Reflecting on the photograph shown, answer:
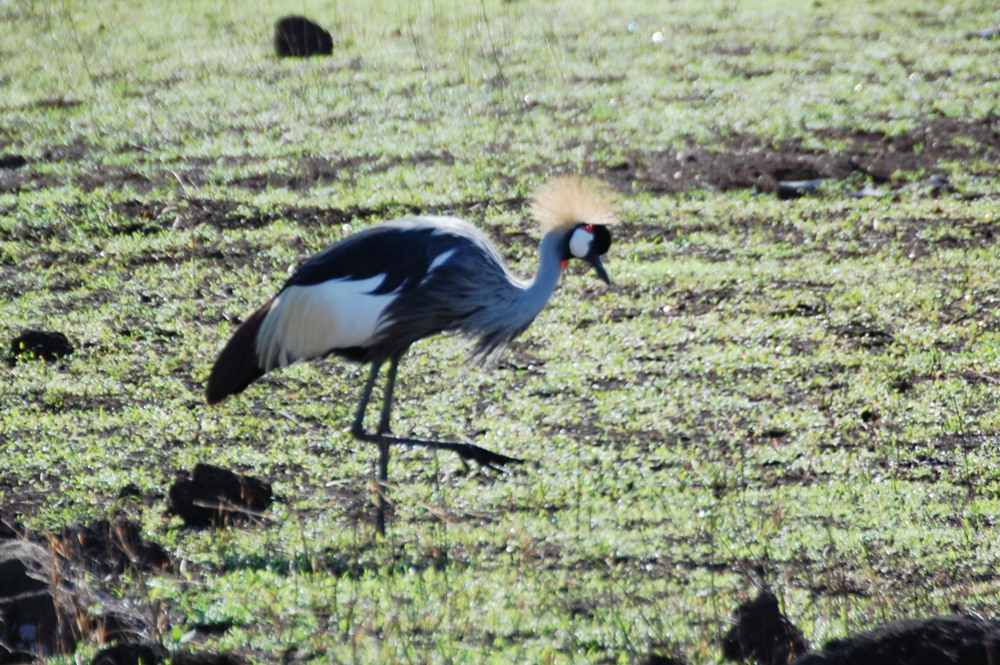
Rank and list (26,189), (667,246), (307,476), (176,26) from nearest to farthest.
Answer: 1. (307,476)
2. (667,246)
3. (26,189)
4. (176,26)

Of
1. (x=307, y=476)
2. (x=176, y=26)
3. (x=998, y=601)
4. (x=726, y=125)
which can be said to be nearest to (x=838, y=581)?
(x=998, y=601)

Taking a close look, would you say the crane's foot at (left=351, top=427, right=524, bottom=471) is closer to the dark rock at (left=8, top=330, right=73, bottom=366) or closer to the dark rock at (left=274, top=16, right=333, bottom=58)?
the dark rock at (left=8, top=330, right=73, bottom=366)

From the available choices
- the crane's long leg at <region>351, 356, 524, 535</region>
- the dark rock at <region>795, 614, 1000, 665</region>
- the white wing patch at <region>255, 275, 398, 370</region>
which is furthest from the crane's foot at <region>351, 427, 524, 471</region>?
the dark rock at <region>795, 614, 1000, 665</region>

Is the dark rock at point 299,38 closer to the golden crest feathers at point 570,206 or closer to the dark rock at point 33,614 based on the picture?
the golden crest feathers at point 570,206

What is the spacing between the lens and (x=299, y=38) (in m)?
9.87

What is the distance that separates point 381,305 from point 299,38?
626 cm

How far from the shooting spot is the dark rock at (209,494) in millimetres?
3727

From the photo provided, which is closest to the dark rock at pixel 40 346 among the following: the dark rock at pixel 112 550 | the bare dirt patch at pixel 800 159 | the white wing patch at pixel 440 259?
the dark rock at pixel 112 550

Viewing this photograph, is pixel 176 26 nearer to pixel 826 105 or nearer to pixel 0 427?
pixel 826 105

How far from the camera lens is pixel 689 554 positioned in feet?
11.7

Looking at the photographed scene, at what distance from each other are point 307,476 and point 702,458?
133 centimetres

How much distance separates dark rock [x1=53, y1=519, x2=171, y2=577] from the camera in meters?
3.38

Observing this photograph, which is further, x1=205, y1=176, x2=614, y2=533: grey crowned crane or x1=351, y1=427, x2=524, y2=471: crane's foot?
x1=205, y1=176, x2=614, y2=533: grey crowned crane

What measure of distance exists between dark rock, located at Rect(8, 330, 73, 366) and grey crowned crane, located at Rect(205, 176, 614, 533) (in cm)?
132
